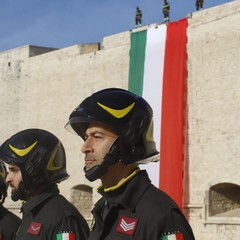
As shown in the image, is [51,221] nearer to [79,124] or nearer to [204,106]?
[79,124]

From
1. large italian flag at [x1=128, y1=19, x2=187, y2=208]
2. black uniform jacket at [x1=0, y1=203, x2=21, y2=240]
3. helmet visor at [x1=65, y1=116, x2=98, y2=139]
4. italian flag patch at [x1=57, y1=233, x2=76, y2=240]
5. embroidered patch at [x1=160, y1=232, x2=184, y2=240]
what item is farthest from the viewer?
large italian flag at [x1=128, y1=19, x2=187, y2=208]

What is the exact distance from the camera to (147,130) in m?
3.26

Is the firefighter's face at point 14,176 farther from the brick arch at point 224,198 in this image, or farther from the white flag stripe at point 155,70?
the white flag stripe at point 155,70

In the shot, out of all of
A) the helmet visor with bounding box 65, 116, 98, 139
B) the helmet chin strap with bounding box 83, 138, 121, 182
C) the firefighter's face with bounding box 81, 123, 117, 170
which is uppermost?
the helmet visor with bounding box 65, 116, 98, 139

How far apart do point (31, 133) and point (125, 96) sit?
1539 mm

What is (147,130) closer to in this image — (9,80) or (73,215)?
(73,215)

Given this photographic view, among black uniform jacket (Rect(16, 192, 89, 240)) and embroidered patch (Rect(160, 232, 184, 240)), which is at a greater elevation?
black uniform jacket (Rect(16, 192, 89, 240))

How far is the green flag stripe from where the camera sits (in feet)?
66.9

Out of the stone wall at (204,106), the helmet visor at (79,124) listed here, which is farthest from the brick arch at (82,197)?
the helmet visor at (79,124)

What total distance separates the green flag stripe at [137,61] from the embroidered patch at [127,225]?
1732 centimetres

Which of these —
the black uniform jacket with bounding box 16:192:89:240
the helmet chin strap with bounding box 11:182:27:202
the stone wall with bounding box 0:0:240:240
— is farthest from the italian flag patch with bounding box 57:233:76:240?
the stone wall with bounding box 0:0:240:240

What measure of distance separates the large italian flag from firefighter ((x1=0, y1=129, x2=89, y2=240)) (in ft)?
46.9

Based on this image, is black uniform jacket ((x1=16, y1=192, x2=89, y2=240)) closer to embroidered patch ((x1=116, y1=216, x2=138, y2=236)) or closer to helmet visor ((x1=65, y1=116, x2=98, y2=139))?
helmet visor ((x1=65, y1=116, x2=98, y2=139))

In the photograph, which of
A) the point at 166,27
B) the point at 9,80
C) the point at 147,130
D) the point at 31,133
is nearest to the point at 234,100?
the point at 166,27
